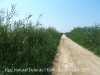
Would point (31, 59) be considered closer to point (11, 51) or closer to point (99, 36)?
point (11, 51)

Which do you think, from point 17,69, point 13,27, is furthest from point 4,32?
point 17,69

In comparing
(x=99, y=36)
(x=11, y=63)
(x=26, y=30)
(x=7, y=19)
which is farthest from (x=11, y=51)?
(x=99, y=36)

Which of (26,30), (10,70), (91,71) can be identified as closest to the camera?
(10,70)

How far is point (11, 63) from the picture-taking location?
5602mm

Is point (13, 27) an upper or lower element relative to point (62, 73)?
upper

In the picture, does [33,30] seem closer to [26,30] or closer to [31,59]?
[26,30]

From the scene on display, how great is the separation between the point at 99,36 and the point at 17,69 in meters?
11.7

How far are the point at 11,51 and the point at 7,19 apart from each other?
1.07 metres

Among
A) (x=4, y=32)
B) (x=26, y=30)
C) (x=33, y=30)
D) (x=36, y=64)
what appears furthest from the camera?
(x=33, y=30)

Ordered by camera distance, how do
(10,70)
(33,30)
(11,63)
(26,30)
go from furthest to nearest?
(33,30)
(26,30)
(11,63)
(10,70)

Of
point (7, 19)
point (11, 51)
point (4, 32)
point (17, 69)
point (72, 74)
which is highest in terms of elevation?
point (7, 19)

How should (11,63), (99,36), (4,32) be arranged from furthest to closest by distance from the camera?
(99,36) < (4,32) < (11,63)

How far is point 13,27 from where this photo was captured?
22.5ft

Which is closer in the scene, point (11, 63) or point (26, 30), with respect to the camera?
point (11, 63)
